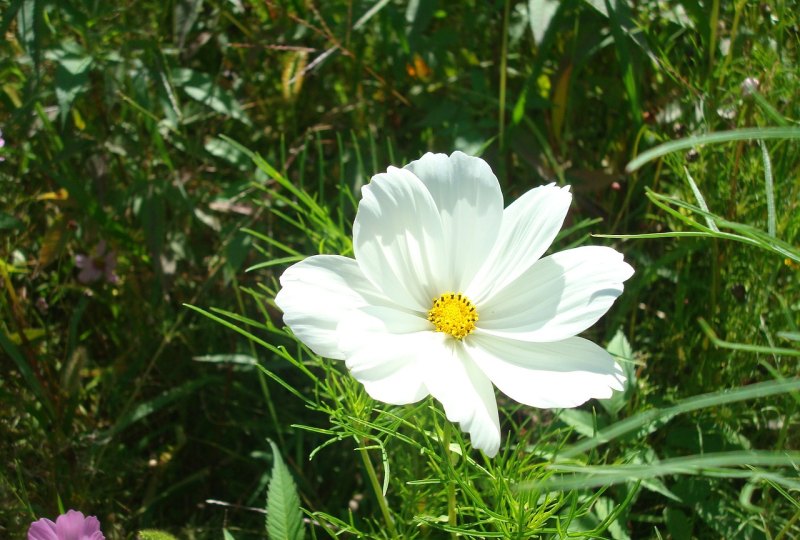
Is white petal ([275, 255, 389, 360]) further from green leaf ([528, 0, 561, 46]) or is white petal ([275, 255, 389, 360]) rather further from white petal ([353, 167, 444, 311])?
green leaf ([528, 0, 561, 46])

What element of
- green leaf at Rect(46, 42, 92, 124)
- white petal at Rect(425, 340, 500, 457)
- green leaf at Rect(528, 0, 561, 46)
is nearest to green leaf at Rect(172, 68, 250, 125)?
green leaf at Rect(46, 42, 92, 124)

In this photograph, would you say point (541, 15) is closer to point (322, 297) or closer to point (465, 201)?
point (465, 201)

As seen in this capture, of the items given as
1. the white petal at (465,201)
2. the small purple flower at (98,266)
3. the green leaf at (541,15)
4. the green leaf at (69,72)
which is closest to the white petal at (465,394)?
the white petal at (465,201)

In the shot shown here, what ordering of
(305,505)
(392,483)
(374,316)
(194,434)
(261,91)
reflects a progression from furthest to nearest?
(261,91) → (194,434) → (305,505) → (392,483) → (374,316)

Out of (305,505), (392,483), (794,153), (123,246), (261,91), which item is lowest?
(305,505)

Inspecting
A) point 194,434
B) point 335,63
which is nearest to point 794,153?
point 335,63

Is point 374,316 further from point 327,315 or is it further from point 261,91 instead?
point 261,91
